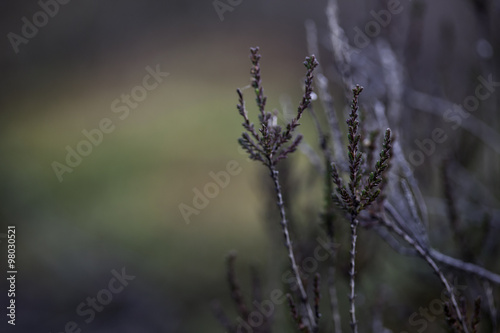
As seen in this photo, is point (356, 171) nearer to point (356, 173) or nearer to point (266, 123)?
point (356, 173)

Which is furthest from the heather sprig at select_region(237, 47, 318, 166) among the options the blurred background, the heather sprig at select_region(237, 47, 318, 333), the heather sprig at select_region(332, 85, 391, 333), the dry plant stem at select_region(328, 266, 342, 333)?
the blurred background

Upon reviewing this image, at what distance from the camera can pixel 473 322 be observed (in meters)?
1.45

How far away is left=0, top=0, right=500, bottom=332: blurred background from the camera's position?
3367mm

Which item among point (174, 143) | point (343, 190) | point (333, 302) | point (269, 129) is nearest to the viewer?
point (343, 190)

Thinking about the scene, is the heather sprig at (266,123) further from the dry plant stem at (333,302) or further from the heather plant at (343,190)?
the dry plant stem at (333,302)

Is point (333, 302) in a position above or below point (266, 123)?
below

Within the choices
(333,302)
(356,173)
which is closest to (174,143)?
(333,302)

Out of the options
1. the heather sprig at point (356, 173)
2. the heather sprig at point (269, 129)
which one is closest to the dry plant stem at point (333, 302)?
the heather sprig at point (269, 129)

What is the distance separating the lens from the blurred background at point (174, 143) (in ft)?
11.0

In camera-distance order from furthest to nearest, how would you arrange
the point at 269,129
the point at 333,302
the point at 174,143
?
the point at 174,143
the point at 333,302
the point at 269,129

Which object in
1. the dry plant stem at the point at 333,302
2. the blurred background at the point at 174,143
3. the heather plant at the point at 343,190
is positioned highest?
the blurred background at the point at 174,143

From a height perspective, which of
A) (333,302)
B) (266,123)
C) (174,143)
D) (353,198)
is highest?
(174,143)

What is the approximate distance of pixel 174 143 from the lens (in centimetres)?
836

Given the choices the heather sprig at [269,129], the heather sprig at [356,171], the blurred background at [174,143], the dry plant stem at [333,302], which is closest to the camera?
the heather sprig at [356,171]
